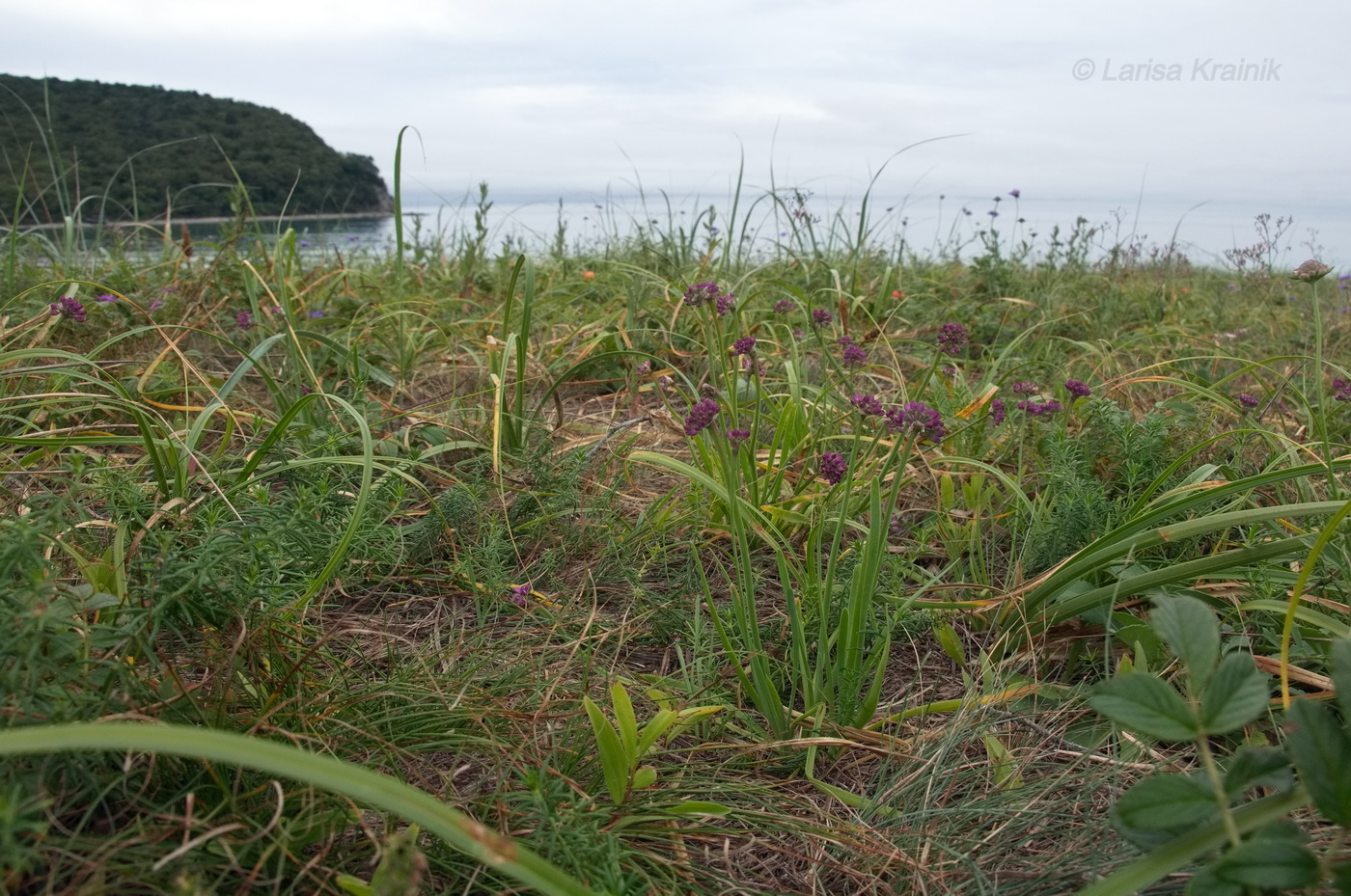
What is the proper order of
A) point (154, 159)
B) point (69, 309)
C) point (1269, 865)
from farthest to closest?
point (154, 159) < point (69, 309) < point (1269, 865)

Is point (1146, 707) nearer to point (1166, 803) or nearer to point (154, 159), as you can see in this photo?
point (1166, 803)

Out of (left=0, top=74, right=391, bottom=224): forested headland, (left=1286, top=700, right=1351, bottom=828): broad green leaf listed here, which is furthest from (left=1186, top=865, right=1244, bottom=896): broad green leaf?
(left=0, top=74, right=391, bottom=224): forested headland

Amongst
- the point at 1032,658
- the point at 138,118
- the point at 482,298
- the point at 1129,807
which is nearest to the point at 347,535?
the point at 1129,807

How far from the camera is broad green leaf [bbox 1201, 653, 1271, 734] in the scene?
0.83 metres

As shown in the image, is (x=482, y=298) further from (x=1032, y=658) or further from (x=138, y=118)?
(x=138, y=118)

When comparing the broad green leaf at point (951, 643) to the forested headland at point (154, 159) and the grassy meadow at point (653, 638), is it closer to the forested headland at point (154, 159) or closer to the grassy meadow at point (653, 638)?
the grassy meadow at point (653, 638)

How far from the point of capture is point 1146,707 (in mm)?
894

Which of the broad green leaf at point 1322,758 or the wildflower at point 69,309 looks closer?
the broad green leaf at point 1322,758

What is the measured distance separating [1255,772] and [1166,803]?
91mm

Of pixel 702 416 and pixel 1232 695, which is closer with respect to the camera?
pixel 1232 695

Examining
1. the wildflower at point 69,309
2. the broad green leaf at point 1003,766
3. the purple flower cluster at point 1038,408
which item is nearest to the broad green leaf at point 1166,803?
the broad green leaf at point 1003,766

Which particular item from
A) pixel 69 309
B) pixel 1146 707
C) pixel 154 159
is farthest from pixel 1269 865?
pixel 154 159

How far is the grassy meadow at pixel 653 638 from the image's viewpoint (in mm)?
868

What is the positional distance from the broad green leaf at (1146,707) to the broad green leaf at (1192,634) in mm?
33
